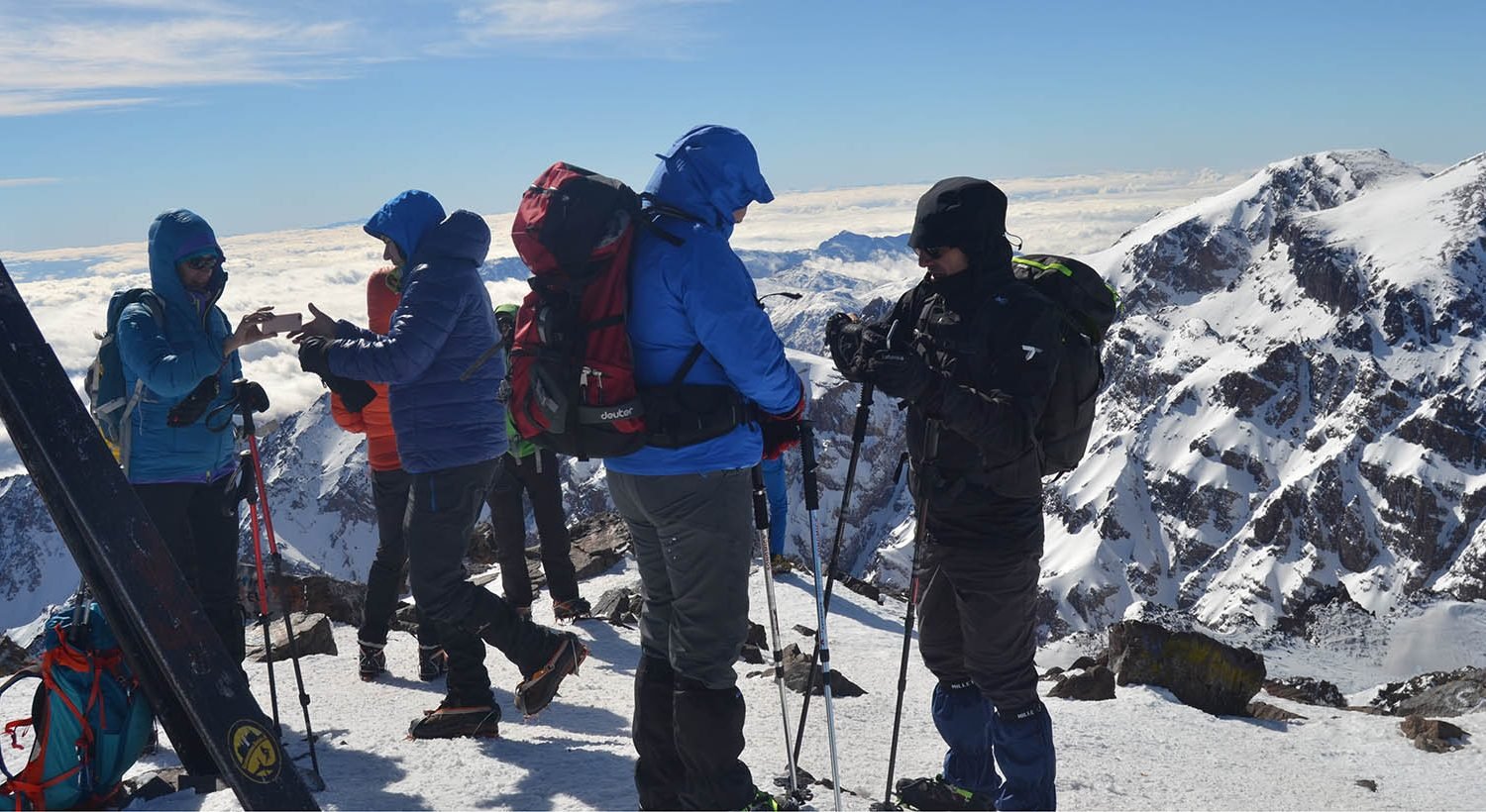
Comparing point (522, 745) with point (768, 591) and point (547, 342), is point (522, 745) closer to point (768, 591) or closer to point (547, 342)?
point (768, 591)

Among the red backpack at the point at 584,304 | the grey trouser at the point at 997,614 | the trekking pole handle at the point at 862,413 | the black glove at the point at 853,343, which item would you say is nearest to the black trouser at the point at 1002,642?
the grey trouser at the point at 997,614

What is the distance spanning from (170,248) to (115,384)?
0.94 meters

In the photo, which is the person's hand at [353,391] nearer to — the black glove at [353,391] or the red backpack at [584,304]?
the black glove at [353,391]

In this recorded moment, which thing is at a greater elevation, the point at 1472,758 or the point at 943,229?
the point at 943,229

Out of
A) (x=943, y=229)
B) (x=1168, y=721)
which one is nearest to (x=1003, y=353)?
(x=943, y=229)

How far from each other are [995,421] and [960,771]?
2.17 m

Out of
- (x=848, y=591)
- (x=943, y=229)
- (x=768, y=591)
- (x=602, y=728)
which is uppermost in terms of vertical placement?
(x=943, y=229)

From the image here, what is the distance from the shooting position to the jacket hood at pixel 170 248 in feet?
21.2

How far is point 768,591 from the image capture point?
5668mm

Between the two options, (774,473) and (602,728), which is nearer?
(774,473)

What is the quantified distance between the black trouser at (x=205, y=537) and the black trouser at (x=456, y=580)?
127 centimetres

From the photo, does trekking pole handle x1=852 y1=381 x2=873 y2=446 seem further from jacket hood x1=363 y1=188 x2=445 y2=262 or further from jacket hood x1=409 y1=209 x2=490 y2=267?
jacket hood x1=363 y1=188 x2=445 y2=262

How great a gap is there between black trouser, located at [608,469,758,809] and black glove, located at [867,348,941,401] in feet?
2.81

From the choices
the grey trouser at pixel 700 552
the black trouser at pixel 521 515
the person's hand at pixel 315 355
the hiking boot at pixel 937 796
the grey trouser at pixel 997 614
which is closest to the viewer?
the grey trouser at pixel 700 552
